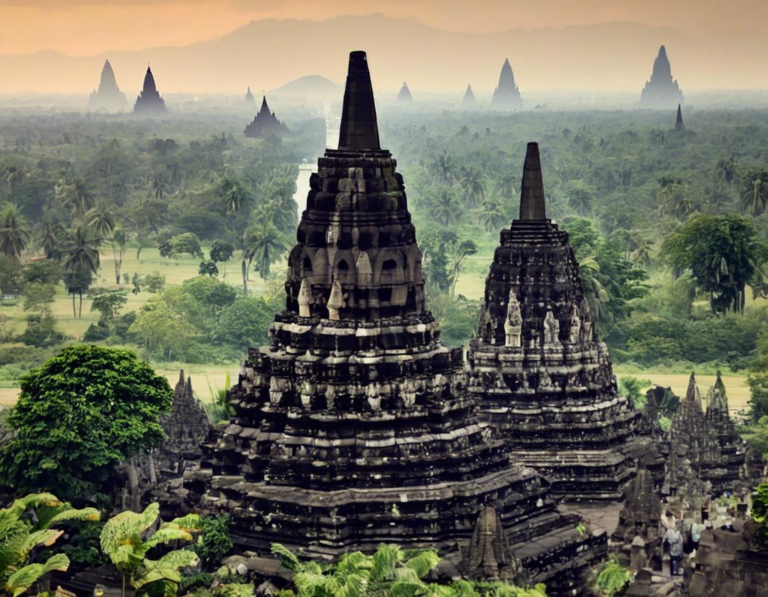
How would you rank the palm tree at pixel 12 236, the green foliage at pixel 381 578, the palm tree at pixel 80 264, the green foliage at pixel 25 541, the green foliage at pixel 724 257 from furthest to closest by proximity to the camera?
1. the palm tree at pixel 12 236
2. the palm tree at pixel 80 264
3. the green foliage at pixel 724 257
4. the green foliage at pixel 381 578
5. the green foliage at pixel 25 541

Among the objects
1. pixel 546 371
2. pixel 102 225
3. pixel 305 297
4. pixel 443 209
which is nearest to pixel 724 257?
pixel 102 225

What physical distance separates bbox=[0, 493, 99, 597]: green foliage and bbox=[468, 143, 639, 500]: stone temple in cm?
1866

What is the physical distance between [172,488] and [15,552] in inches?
609

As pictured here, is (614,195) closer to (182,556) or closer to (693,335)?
(693,335)

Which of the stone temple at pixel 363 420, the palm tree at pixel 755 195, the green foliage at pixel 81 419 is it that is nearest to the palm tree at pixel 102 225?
the palm tree at pixel 755 195

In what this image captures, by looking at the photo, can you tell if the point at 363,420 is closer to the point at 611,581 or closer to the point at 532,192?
the point at 611,581

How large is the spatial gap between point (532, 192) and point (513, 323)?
412cm

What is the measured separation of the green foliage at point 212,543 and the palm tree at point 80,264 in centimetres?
6908

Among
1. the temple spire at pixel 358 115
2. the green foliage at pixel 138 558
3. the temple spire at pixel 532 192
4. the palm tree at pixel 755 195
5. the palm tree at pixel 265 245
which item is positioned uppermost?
the temple spire at pixel 358 115

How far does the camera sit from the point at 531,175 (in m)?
68.2

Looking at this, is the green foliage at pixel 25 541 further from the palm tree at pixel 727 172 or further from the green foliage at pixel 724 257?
the palm tree at pixel 727 172

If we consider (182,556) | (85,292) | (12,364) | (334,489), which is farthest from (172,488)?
(85,292)

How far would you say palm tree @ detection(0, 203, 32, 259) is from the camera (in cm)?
13324

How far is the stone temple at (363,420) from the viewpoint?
176ft
